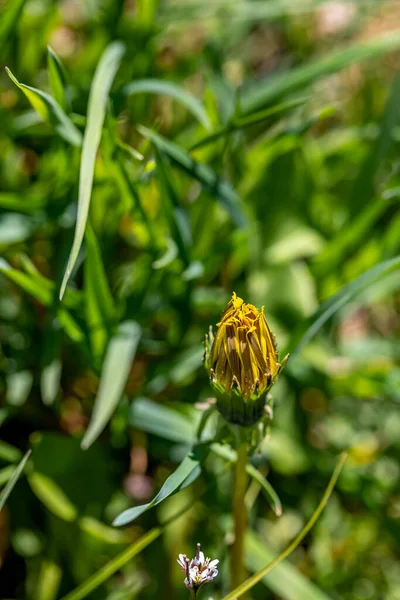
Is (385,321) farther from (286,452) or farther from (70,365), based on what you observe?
(70,365)

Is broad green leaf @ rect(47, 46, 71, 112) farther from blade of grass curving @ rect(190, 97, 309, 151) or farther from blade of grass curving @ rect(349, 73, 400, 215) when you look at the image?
blade of grass curving @ rect(349, 73, 400, 215)

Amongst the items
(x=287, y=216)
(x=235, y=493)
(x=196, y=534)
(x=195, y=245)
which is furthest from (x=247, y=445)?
(x=287, y=216)

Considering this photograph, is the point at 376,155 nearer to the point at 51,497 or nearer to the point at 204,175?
the point at 204,175

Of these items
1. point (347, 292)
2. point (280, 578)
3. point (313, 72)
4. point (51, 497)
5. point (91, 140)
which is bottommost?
point (280, 578)

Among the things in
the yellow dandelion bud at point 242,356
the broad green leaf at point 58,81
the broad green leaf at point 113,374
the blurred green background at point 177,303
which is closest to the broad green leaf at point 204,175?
the blurred green background at point 177,303

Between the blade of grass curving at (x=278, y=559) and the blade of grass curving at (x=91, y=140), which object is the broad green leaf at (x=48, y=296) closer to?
the blade of grass curving at (x=91, y=140)

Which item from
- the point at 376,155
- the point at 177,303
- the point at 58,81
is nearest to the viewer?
the point at 58,81

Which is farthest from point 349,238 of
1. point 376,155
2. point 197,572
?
point 197,572

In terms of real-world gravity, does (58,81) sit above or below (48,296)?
above
